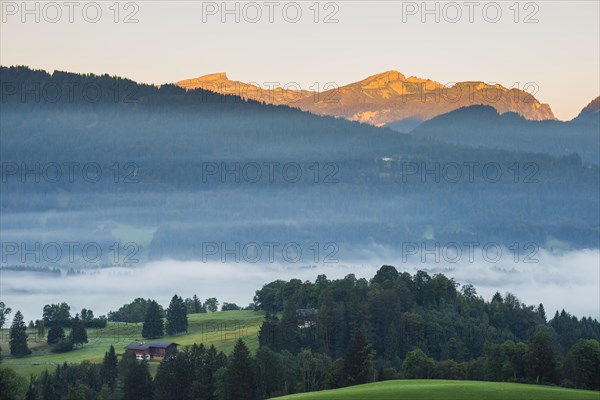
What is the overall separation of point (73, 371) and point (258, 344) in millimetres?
32773

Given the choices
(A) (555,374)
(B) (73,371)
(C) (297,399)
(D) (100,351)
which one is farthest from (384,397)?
(D) (100,351)

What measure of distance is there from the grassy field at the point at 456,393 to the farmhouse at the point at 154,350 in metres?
67.0

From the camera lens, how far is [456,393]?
4648 inches

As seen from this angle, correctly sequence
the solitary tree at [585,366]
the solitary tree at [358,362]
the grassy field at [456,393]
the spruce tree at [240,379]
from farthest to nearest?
the solitary tree at [358,362]
the spruce tree at [240,379]
the solitary tree at [585,366]
the grassy field at [456,393]

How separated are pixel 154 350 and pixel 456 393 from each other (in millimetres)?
82362

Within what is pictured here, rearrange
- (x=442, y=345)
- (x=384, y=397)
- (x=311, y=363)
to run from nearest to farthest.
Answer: (x=384, y=397) < (x=311, y=363) < (x=442, y=345)

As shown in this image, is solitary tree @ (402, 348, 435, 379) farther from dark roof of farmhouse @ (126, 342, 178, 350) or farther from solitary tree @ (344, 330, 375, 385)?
dark roof of farmhouse @ (126, 342, 178, 350)

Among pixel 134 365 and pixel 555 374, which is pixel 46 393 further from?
pixel 555 374

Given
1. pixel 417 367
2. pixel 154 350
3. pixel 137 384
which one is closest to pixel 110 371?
pixel 137 384

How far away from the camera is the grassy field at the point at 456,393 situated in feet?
382

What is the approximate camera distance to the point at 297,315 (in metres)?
197

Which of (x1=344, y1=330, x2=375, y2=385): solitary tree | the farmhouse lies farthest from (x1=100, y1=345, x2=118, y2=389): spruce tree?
(x1=344, y1=330, x2=375, y2=385): solitary tree

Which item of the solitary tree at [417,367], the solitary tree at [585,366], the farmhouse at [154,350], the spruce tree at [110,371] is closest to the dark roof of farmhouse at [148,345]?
the farmhouse at [154,350]

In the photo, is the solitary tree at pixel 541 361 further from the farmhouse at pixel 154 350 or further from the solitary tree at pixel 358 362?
the farmhouse at pixel 154 350
